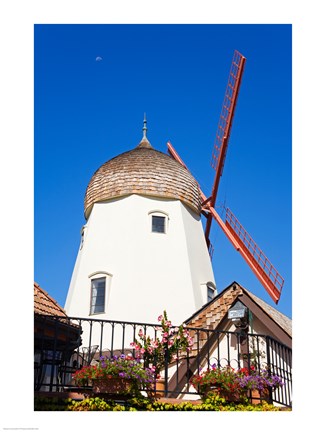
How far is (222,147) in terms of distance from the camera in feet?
64.1

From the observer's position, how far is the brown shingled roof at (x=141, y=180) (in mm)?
16016

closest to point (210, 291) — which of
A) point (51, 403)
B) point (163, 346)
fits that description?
point (163, 346)

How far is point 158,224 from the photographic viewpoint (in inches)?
620

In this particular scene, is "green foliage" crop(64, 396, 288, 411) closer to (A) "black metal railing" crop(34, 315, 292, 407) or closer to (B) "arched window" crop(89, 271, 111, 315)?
(A) "black metal railing" crop(34, 315, 292, 407)

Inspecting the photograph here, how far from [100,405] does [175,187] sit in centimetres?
1048

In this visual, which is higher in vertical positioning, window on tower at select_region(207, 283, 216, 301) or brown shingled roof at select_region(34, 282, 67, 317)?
window on tower at select_region(207, 283, 216, 301)

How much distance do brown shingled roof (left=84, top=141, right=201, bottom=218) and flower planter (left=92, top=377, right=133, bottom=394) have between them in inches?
372

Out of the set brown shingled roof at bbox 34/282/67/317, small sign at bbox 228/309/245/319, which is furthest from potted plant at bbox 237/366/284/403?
brown shingled roof at bbox 34/282/67/317

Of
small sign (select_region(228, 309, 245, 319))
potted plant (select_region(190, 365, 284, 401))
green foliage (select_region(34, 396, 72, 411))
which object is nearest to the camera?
green foliage (select_region(34, 396, 72, 411))

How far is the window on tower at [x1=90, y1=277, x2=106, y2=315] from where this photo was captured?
14.5 m

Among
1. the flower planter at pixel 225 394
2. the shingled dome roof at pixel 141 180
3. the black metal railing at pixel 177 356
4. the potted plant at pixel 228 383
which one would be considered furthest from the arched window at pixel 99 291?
the flower planter at pixel 225 394
